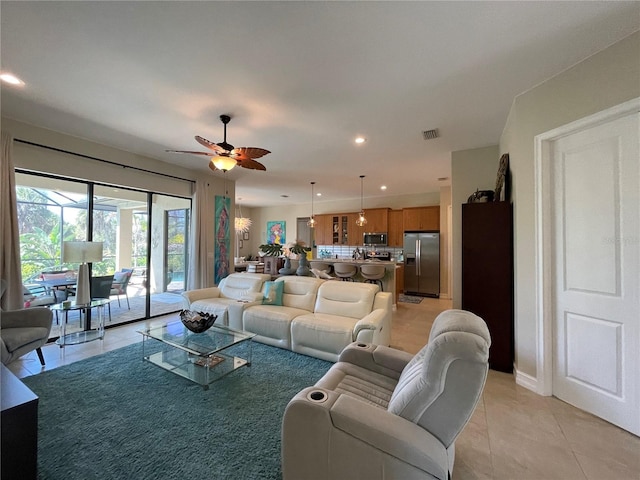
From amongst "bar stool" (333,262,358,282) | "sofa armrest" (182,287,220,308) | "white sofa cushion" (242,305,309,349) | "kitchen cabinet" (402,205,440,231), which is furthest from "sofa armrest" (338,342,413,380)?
"kitchen cabinet" (402,205,440,231)

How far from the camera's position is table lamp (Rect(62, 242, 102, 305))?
10.7ft

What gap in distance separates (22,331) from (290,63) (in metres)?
3.54

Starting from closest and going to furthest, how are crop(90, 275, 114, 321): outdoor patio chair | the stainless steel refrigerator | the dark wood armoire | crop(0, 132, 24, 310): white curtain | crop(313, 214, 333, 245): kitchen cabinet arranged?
the dark wood armoire, crop(0, 132, 24, 310): white curtain, crop(90, 275, 114, 321): outdoor patio chair, the stainless steel refrigerator, crop(313, 214, 333, 245): kitchen cabinet

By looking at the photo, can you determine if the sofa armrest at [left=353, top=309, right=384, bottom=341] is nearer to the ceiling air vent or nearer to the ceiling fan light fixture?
the ceiling fan light fixture

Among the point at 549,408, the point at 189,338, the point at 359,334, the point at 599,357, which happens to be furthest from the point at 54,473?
the point at 599,357

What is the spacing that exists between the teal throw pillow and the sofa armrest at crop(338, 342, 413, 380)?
6.07 ft

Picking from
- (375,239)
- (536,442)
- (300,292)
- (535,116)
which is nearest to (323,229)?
(375,239)

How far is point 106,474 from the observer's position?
60.4 inches

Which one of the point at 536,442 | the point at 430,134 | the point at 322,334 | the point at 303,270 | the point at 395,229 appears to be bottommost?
the point at 536,442

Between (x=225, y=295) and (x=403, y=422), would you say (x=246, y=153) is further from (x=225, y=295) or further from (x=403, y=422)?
(x=403, y=422)

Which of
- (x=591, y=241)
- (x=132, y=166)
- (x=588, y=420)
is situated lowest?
(x=588, y=420)

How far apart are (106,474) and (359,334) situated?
206 centimetres

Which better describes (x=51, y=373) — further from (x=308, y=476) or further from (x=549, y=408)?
(x=549, y=408)

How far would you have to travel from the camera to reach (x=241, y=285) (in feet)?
13.7
